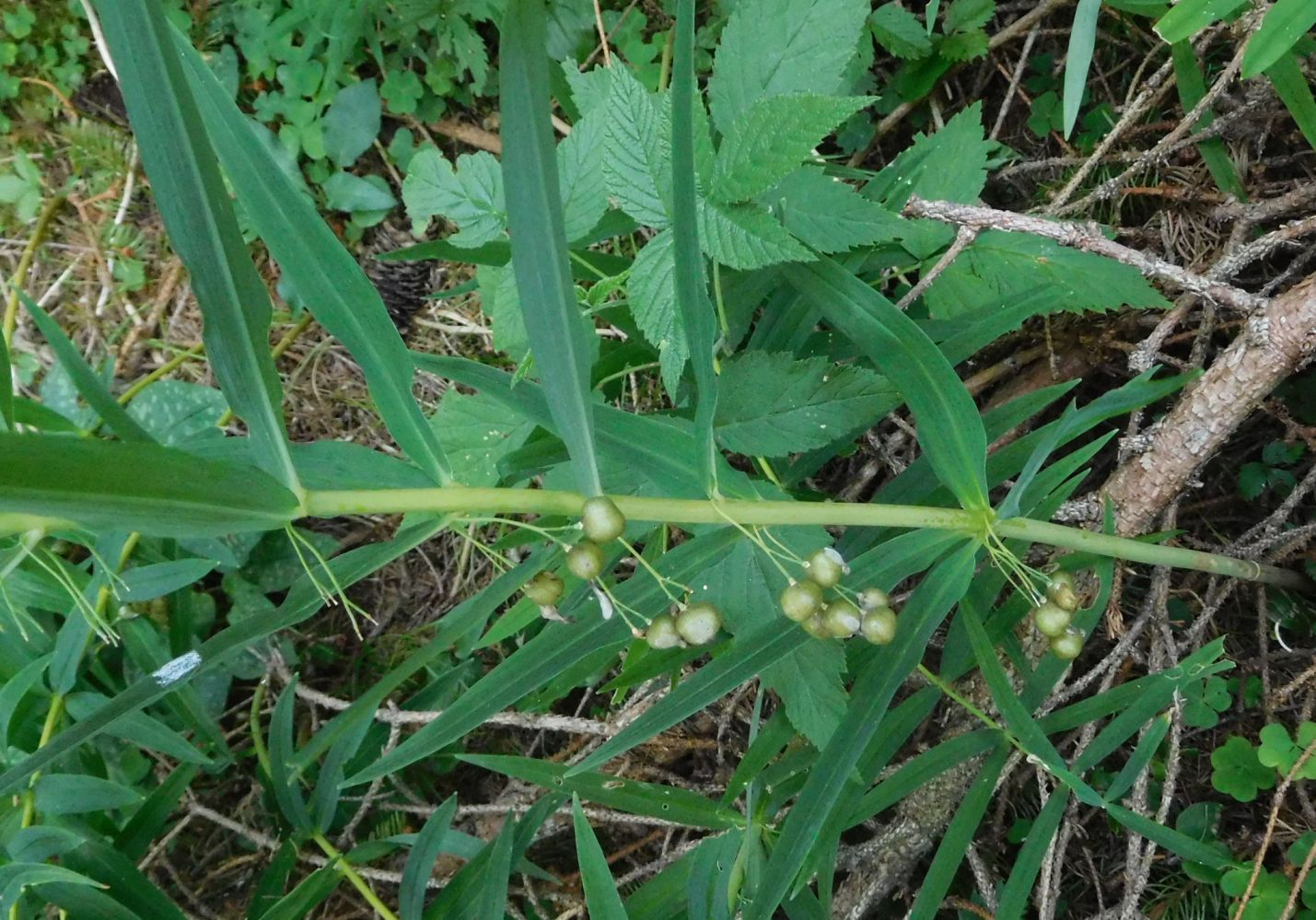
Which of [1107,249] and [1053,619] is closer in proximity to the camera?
[1053,619]

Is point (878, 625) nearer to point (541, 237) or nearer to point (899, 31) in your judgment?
point (541, 237)

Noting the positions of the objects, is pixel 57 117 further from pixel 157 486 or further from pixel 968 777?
pixel 968 777

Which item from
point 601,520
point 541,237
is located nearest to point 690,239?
point 541,237

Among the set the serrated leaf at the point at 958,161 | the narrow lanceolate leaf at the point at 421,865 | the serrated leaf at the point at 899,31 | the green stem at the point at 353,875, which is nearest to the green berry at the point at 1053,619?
the serrated leaf at the point at 958,161

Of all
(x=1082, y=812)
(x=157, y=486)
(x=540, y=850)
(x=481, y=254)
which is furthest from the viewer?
(x=540, y=850)

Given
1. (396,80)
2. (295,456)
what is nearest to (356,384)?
(396,80)

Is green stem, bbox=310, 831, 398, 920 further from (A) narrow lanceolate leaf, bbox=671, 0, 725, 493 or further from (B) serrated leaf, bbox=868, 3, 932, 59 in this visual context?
(B) serrated leaf, bbox=868, 3, 932, 59
